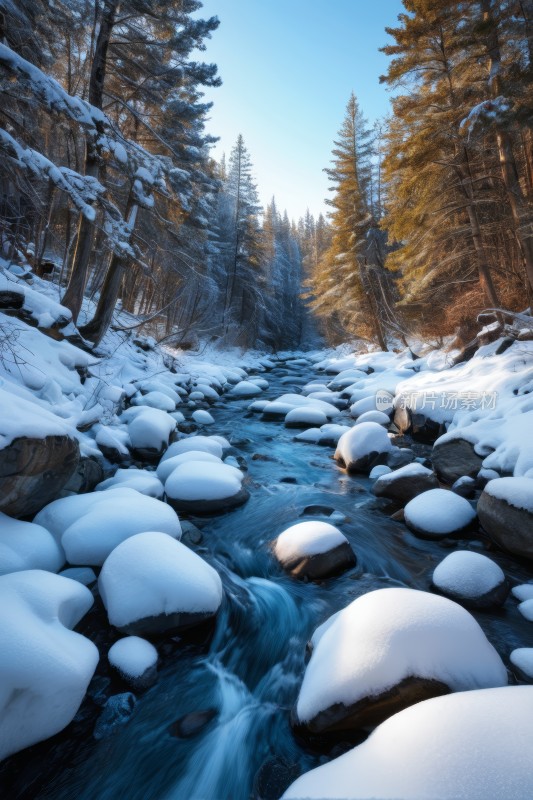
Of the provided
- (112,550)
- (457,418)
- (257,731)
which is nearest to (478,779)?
(257,731)

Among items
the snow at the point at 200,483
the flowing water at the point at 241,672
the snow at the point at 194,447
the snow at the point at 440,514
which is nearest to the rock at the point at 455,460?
the snow at the point at 440,514

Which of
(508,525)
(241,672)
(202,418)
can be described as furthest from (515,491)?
(202,418)

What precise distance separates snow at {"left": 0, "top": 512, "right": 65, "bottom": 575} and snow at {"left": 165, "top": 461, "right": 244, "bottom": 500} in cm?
151

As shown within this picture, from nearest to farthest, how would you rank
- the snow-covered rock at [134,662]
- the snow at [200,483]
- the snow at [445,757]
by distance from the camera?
1. the snow at [445,757]
2. the snow-covered rock at [134,662]
3. the snow at [200,483]

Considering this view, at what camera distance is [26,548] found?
8.94 feet

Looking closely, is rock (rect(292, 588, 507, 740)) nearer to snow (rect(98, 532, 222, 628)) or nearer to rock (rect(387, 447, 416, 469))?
snow (rect(98, 532, 222, 628))

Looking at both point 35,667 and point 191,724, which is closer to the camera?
point 35,667

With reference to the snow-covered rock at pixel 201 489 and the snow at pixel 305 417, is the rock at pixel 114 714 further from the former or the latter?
the snow at pixel 305 417

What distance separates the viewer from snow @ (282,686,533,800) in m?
1.12

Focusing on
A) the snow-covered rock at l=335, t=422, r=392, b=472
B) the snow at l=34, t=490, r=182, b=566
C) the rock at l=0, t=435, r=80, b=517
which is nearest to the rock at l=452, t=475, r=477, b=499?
the snow-covered rock at l=335, t=422, r=392, b=472

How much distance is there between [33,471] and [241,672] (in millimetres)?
2334

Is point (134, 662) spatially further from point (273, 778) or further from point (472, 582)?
point (472, 582)

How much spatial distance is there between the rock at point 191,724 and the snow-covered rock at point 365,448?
410 cm

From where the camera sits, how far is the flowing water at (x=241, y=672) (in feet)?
5.93
